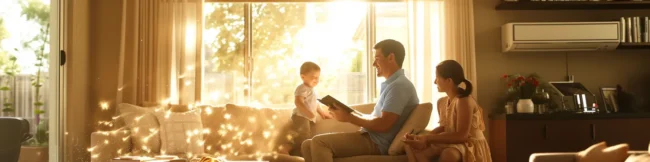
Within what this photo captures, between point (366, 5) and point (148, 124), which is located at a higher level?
point (366, 5)

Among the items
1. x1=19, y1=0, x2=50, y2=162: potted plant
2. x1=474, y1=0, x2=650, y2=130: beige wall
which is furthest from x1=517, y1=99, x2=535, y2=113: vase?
x1=19, y1=0, x2=50, y2=162: potted plant

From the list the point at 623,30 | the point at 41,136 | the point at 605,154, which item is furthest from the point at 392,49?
the point at 623,30

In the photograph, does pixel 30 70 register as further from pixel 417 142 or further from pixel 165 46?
pixel 417 142

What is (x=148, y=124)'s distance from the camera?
520 cm

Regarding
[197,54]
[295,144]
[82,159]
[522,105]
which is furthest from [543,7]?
[82,159]

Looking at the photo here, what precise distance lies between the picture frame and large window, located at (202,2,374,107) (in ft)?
5.74

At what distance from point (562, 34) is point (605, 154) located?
284cm

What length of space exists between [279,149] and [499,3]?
2067 millimetres

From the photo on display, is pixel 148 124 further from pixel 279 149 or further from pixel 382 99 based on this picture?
pixel 382 99

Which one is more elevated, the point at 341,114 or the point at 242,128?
the point at 341,114

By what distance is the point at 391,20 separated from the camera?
6.09 meters

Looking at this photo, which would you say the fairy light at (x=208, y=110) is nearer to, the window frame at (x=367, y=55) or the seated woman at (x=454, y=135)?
the window frame at (x=367, y=55)

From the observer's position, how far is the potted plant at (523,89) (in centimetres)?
561

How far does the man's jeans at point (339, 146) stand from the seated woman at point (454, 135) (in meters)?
0.30
